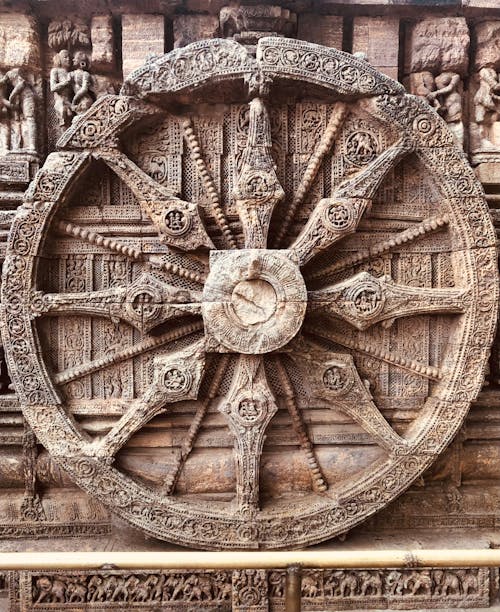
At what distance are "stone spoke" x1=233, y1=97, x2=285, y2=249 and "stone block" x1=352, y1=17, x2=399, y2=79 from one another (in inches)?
51.5

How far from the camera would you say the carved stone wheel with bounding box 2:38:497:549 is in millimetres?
3771

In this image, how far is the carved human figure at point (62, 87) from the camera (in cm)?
424

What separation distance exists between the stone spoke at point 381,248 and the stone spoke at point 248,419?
860mm

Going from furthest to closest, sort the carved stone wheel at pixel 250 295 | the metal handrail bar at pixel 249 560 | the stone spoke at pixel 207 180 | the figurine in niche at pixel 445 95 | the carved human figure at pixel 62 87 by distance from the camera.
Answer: the figurine in niche at pixel 445 95, the carved human figure at pixel 62 87, the stone spoke at pixel 207 180, the carved stone wheel at pixel 250 295, the metal handrail bar at pixel 249 560

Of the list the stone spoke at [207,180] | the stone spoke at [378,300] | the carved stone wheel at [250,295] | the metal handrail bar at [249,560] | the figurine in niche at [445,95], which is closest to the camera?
the metal handrail bar at [249,560]

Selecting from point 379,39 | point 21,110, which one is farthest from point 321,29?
point 21,110

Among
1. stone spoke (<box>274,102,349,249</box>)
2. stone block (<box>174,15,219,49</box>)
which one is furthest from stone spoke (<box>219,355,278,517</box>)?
stone block (<box>174,15,219,49</box>)

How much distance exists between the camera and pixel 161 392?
12.8ft

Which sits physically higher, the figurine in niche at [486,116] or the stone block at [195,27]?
the stone block at [195,27]

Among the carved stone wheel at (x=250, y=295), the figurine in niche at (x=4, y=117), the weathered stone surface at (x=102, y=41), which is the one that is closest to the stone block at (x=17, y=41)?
the figurine in niche at (x=4, y=117)

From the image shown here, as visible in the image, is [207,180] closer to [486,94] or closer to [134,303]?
[134,303]

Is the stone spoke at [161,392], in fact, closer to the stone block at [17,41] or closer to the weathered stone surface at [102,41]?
the weathered stone surface at [102,41]

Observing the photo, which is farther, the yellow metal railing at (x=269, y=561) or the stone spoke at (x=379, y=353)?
the stone spoke at (x=379, y=353)

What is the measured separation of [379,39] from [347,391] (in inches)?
121
